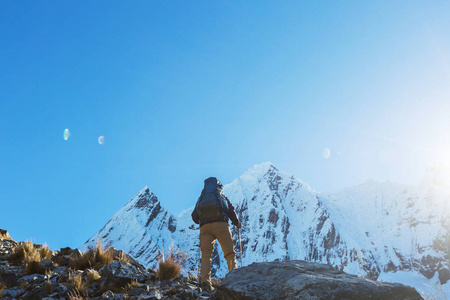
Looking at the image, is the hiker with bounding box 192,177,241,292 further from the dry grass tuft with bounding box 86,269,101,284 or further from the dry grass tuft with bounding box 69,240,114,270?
the dry grass tuft with bounding box 69,240,114,270

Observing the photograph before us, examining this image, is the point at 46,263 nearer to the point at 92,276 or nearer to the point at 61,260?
the point at 61,260

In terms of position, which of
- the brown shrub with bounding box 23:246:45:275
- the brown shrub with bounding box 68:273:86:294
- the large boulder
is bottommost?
the large boulder

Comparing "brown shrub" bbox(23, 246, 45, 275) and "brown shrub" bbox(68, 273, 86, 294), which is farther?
"brown shrub" bbox(23, 246, 45, 275)

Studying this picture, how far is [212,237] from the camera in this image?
744 centimetres

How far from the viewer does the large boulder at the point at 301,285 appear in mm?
3811

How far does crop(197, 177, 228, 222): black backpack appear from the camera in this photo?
7.30 metres

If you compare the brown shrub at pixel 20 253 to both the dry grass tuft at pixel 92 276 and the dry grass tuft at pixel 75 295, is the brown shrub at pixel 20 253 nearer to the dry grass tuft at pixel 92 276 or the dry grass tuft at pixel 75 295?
the dry grass tuft at pixel 92 276

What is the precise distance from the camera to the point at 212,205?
733 centimetres

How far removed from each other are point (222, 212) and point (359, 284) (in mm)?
3736

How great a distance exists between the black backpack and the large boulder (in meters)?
2.39

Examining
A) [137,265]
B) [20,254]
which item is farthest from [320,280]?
[20,254]

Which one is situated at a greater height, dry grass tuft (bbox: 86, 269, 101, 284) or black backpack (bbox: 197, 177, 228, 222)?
black backpack (bbox: 197, 177, 228, 222)

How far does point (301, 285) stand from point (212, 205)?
3513mm

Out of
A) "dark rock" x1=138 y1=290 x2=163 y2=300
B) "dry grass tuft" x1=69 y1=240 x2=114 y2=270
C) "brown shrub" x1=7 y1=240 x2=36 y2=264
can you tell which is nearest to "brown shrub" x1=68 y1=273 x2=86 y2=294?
"dark rock" x1=138 y1=290 x2=163 y2=300
